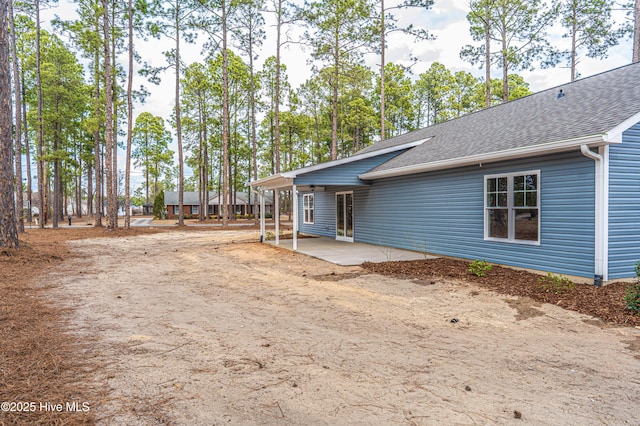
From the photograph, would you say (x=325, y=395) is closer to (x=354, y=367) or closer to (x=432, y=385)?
(x=354, y=367)

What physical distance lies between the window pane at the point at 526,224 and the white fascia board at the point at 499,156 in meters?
1.16

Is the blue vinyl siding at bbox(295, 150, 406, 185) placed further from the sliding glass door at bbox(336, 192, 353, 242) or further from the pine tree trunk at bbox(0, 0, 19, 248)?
the pine tree trunk at bbox(0, 0, 19, 248)

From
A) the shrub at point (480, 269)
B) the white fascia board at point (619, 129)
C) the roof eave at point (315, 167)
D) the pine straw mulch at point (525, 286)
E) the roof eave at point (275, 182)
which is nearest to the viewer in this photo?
the pine straw mulch at point (525, 286)

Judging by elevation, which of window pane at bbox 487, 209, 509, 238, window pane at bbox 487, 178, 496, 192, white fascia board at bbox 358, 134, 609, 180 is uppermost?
white fascia board at bbox 358, 134, 609, 180

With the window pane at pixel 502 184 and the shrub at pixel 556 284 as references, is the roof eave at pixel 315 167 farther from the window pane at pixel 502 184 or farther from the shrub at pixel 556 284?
the shrub at pixel 556 284

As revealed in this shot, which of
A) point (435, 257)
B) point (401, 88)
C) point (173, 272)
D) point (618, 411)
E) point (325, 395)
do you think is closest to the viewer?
point (618, 411)

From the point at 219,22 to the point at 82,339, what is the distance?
21.2m

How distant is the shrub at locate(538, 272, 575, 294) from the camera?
602 centimetres

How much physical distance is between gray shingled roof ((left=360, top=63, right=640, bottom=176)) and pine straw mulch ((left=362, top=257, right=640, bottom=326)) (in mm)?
2561

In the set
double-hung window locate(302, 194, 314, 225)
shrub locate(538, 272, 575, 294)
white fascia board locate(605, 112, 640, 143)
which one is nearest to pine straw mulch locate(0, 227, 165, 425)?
shrub locate(538, 272, 575, 294)

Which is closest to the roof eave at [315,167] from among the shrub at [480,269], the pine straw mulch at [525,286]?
the pine straw mulch at [525,286]

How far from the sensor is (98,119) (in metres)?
20.4

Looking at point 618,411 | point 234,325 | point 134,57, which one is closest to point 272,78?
point 134,57

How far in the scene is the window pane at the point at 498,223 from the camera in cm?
795
